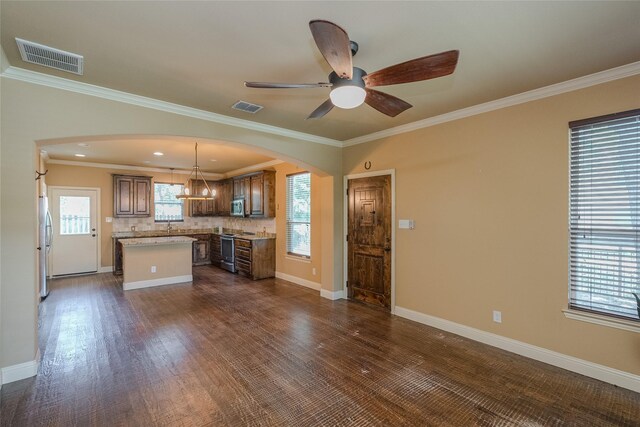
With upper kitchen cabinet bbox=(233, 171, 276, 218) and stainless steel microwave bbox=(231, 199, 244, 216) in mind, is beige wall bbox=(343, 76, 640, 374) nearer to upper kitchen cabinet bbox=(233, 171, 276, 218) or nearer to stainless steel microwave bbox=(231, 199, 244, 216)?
upper kitchen cabinet bbox=(233, 171, 276, 218)

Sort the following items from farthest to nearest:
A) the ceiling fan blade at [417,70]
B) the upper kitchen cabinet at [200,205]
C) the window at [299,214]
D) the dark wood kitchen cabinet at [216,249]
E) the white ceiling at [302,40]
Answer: the upper kitchen cabinet at [200,205] → the dark wood kitchen cabinet at [216,249] → the window at [299,214] → the white ceiling at [302,40] → the ceiling fan blade at [417,70]

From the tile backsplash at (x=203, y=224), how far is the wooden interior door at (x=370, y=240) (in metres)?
2.54

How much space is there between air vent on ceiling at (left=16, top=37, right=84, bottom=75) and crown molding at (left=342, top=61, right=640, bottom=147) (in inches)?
144

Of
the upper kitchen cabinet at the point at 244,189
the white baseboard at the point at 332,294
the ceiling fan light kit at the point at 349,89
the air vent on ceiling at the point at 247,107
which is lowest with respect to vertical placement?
the white baseboard at the point at 332,294

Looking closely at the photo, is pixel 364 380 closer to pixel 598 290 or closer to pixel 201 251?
pixel 598 290

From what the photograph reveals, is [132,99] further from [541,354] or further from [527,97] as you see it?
[541,354]

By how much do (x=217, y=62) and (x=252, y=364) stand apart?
286 centimetres

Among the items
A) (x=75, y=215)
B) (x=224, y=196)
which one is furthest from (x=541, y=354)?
(x=75, y=215)

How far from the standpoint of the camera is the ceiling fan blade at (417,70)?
1.70 meters

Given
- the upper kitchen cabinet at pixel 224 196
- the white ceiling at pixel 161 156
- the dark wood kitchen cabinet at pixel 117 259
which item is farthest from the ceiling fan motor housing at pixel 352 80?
the dark wood kitchen cabinet at pixel 117 259

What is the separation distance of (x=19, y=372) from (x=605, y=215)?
554cm

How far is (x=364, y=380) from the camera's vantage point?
262 centimetres

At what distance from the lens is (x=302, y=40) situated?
2.13 m

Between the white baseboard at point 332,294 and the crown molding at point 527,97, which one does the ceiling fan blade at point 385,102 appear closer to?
the crown molding at point 527,97
